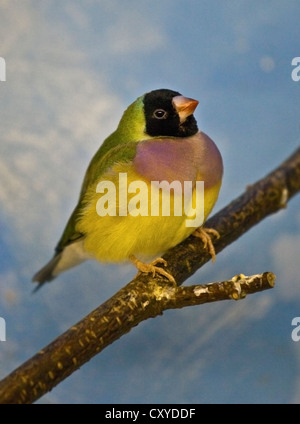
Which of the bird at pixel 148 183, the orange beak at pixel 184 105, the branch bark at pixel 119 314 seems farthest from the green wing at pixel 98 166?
the branch bark at pixel 119 314

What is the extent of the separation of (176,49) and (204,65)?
90 mm

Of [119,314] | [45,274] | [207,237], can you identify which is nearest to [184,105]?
[207,237]

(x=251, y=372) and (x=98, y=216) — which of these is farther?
(x=251, y=372)

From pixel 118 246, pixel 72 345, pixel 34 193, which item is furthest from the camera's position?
pixel 34 193

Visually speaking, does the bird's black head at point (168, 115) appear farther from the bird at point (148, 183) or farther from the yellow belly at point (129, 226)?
the yellow belly at point (129, 226)

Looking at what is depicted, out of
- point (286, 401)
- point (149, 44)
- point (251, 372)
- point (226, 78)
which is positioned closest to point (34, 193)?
point (149, 44)

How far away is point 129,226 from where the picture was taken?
130cm

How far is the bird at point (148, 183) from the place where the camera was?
1275mm

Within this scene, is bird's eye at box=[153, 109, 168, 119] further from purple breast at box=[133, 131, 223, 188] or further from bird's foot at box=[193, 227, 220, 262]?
bird's foot at box=[193, 227, 220, 262]

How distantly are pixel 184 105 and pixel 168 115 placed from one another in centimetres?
5

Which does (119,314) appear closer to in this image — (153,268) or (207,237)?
(153,268)

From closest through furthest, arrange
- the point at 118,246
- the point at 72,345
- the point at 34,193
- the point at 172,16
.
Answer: the point at 72,345 → the point at 118,246 → the point at 172,16 → the point at 34,193

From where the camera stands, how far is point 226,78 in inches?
62.6

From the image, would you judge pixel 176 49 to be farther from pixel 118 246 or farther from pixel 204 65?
pixel 118 246
